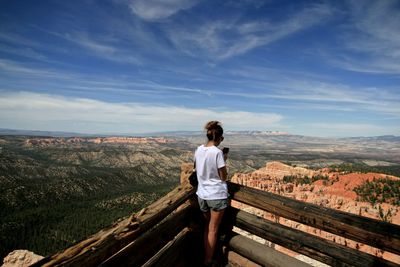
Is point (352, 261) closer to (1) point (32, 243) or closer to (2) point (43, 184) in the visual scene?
(1) point (32, 243)

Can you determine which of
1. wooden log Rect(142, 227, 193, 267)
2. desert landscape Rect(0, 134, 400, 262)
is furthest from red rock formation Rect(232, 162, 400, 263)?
wooden log Rect(142, 227, 193, 267)

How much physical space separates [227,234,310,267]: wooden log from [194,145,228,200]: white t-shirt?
98 cm

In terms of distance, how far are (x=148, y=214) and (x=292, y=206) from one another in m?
2.23

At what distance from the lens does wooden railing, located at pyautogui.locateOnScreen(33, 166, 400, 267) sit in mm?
3471

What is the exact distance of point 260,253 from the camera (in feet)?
16.2

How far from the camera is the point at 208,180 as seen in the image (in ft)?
16.8

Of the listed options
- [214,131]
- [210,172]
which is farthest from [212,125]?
[210,172]

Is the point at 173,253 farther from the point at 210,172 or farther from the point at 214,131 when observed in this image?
the point at 214,131

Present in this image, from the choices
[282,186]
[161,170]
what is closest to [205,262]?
[282,186]

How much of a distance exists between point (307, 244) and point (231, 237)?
1620 millimetres

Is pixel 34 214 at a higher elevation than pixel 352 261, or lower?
lower

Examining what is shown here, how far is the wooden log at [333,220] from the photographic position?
3.49 metres

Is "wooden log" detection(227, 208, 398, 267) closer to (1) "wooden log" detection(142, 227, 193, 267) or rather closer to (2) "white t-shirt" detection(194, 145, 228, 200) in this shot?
(2) "white t-shirt" detection(194, 145, 228, 200)

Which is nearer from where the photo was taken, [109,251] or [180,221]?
[109,251]
